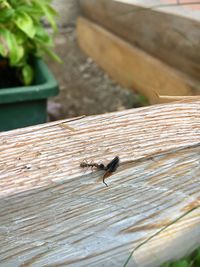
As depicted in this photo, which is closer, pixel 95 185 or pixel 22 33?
pixel 95 185

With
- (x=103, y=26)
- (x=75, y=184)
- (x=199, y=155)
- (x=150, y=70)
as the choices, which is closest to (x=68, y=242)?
(x=75, y=184)

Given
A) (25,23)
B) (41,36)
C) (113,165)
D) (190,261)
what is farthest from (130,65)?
(113,165)

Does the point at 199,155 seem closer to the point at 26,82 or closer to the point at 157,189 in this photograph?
the point at 157,189

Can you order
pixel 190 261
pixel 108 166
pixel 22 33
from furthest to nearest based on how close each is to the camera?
pixel 22 33 → pixel 190 261 → pixel 108 166

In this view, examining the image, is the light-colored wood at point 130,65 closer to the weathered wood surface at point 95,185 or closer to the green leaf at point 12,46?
the green leaf at point 12,46

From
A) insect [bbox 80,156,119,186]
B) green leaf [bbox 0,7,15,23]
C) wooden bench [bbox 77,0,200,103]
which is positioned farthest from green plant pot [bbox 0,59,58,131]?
insect [bbox 80,156,119,186]

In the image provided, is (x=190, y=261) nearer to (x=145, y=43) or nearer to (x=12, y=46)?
(x=12, y=46)

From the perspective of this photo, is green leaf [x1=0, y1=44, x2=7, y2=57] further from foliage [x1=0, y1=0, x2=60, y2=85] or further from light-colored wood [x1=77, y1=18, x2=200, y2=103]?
light-colored wood [x1=77, y1=18, x2=200, y2=103]
